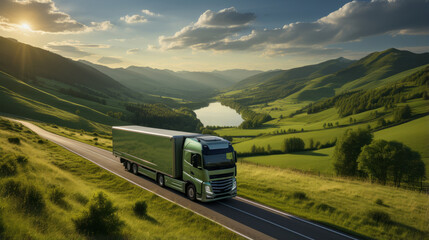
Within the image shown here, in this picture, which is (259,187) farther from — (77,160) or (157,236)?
(77,160)

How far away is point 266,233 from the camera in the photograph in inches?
532

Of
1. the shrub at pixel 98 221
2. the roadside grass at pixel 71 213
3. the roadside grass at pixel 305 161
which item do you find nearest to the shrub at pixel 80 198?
the roadside grass at pixel 71 213

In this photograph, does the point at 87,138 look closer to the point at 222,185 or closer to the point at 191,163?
the point at 191,163

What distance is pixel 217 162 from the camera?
1698cm

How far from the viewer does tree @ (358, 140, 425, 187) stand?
45312mm

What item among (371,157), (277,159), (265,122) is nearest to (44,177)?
(371,157)

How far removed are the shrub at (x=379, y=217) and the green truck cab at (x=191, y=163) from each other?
30.3 ft

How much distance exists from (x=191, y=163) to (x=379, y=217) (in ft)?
43.2

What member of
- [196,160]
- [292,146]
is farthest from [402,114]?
[196,160]

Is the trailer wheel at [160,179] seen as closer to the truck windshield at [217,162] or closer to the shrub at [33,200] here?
the truck windshield at [217,162]

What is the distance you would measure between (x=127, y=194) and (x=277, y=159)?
67.5 meters

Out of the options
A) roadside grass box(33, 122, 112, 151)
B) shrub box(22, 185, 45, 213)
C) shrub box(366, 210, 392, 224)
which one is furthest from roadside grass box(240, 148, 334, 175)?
shrub box(22, 185, 45, 213)

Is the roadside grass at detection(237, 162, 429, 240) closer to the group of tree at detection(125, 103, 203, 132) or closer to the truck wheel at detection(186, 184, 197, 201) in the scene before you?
the truck wheel at detection(186, 184, 197, 201)

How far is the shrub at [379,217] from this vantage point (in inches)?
613
